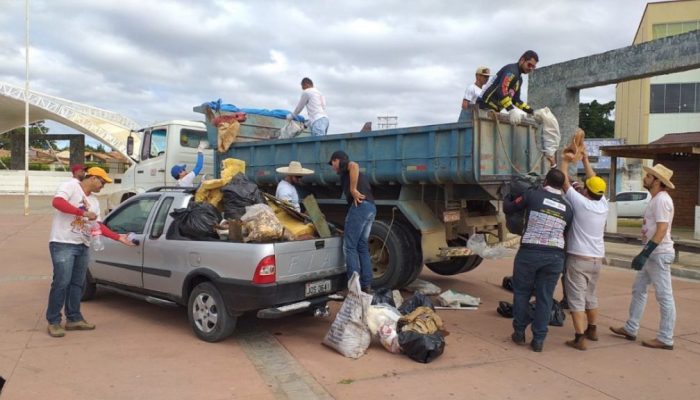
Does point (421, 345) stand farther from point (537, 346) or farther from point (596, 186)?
point (596, 186)

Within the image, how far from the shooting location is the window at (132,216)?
5844 mm

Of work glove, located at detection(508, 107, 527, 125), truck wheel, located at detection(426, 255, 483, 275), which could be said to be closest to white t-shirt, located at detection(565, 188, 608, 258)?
work glove, located at detection(508, 107, 527, 125)

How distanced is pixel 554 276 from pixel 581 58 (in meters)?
8.62

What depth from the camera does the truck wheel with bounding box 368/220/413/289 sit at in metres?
6.71

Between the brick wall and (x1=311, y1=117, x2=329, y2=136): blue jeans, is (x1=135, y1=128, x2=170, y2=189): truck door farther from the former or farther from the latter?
the brick wall

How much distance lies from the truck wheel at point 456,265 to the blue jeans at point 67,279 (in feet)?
15.6

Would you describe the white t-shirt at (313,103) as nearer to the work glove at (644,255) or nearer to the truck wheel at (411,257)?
the truck wheel at (411,257)

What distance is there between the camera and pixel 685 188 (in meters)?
18.0

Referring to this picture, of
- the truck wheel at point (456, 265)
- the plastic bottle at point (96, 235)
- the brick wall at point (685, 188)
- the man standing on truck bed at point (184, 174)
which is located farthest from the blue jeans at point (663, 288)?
the brick wall at point (685, 188)

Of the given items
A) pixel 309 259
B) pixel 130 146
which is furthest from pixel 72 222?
pixel 130 146

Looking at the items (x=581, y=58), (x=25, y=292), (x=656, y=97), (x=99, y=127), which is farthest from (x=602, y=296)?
(x=99, y=127)

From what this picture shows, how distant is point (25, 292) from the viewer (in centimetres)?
708

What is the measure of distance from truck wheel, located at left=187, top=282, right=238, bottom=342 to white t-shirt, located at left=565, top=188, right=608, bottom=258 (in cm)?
328

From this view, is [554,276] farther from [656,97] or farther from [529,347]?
[656,97]
